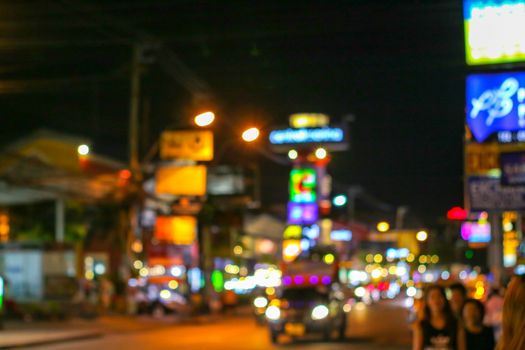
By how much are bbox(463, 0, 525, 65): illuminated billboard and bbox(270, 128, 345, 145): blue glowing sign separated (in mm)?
60187

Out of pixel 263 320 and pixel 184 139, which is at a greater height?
pixel 184 139

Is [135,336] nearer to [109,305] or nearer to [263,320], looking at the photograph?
[263,320]

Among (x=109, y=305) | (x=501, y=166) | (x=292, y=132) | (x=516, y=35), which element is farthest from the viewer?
(x=292, y=132)

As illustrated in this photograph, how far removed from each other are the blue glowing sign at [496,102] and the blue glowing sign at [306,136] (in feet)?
194

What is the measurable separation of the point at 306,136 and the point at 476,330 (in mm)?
69493

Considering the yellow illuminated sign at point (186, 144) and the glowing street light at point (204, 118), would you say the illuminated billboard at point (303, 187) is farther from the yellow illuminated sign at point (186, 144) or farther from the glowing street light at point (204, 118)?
the glowing street light at point (204, 118)

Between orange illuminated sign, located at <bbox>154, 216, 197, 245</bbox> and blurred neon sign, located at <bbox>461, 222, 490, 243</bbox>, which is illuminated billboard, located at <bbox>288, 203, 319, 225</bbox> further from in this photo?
blurred neon sign, located at <bbox>461, 222, 490, 243</bbox>

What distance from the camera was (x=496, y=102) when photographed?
1675cm

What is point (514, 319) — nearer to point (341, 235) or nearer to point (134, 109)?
point (134, 109)

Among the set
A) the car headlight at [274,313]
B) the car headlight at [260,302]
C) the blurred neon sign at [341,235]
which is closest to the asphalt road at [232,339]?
the car headlight at [274,313]

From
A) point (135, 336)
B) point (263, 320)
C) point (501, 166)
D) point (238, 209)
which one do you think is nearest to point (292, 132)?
point (238, 209)

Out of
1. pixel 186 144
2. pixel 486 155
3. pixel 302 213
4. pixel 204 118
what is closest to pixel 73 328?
pixel 186 144

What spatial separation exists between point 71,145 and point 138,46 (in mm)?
13882

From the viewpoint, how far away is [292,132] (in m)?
78.0
